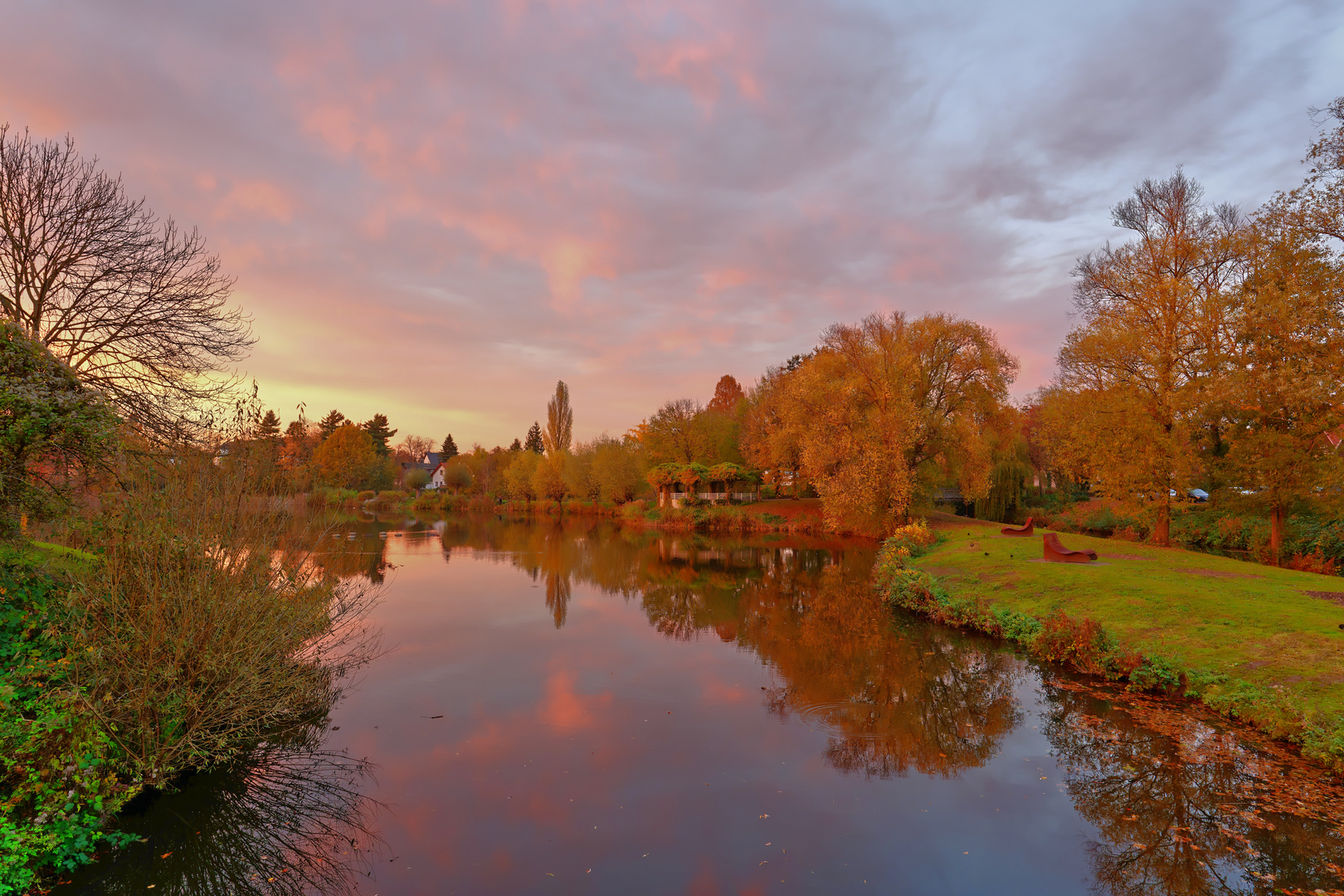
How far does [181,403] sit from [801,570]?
22.2 metres

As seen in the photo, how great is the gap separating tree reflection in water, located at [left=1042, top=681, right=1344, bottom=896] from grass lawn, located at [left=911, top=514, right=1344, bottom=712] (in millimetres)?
1542

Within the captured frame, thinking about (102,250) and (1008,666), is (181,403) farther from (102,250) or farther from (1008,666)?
(1008,666)

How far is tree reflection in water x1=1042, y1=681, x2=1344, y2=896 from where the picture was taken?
6.40 m

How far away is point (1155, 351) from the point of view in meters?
23.1

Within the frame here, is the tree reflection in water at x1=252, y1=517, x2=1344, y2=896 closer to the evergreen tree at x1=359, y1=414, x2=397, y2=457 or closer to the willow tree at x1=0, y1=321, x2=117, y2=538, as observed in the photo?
the willow tree at x1=0, y1=321, x2=117, y2=538

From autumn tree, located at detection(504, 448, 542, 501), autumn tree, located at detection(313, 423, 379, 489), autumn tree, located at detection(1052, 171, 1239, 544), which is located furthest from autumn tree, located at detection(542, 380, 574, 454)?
autumn tree, located at detection(1052, 171, 1239, 544)

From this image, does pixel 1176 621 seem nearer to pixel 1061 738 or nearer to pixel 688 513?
pixel 1061 738

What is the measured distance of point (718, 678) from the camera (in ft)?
44.0

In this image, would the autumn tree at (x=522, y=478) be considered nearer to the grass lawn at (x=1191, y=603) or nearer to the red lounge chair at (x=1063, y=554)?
the grass lawn at (x=1191, y=603)

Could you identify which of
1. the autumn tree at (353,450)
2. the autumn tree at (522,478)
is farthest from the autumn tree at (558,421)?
the autumn tree at (353,450)

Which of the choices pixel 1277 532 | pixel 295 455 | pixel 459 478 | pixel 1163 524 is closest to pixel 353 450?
pixel 459 478

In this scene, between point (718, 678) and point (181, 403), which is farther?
point (181, 403)

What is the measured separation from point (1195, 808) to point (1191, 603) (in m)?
8.02

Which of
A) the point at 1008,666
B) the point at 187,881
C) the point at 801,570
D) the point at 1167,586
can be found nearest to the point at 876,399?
the point at 801,570
